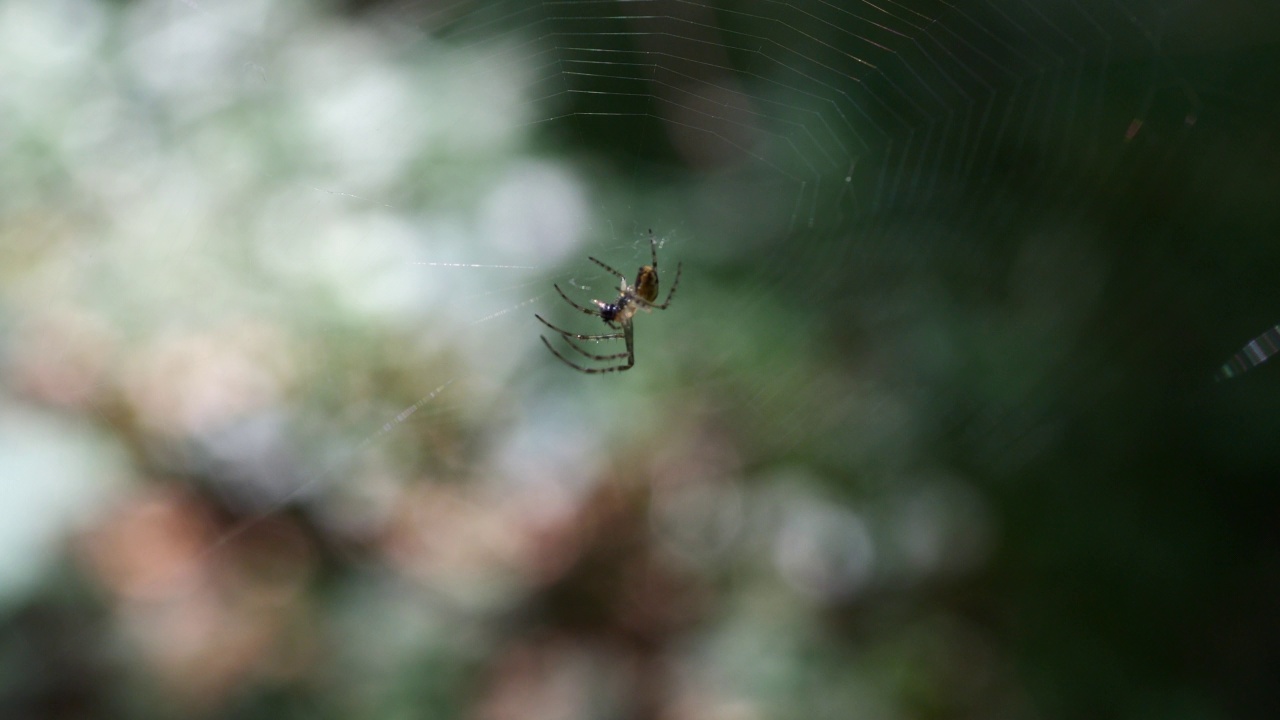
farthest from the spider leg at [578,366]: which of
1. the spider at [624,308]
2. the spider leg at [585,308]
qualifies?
the spider leg at [585,308]

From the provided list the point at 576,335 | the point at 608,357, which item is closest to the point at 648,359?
the point at 608,357

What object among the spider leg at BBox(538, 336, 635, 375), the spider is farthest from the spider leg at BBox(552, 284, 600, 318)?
the spider leg at BBox(538, 336, 635, 375)

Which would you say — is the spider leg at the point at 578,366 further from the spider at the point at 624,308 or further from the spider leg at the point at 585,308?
the spider leg at the point at 585,308

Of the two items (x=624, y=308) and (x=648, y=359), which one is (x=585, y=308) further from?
(x=648, y=359)

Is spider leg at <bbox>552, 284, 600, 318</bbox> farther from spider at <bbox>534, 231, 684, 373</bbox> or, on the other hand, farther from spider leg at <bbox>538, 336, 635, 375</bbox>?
spider leg at <bbox>538, 336, 635, 375</bbox>

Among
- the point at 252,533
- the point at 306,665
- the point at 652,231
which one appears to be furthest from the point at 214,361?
the point at 652,231

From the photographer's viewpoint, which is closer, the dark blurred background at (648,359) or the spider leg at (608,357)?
the dark blurred background at (648,359)
